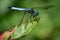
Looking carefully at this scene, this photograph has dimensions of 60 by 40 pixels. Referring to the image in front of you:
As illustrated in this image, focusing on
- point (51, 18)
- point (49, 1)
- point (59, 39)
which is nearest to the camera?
point (59, 39)

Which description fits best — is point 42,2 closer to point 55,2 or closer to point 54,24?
point 55,2

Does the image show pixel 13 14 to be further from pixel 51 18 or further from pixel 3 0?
pixel 51 18

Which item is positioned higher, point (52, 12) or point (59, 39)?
point (52, 12)

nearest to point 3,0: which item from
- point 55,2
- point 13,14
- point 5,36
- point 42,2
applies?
point 13,14

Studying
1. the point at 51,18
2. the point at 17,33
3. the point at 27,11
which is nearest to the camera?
the point at 17,33

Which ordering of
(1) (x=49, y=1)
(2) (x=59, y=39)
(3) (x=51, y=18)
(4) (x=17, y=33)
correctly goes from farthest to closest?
(1) (x=49, y=1) → (3) (x=51, y=18) → (2) (x=59, y=39) → (4) (x=17, y=33)

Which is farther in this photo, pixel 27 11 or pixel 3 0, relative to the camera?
pixel 3 0

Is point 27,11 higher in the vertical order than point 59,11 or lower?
higher

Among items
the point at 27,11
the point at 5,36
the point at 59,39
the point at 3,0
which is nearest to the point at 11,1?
the point at 3,0

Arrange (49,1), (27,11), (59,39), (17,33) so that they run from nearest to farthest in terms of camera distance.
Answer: (17,33) → (27,11) → (59,39) → (49,1)

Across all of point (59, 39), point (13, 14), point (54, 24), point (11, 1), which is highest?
point (11, 1)
